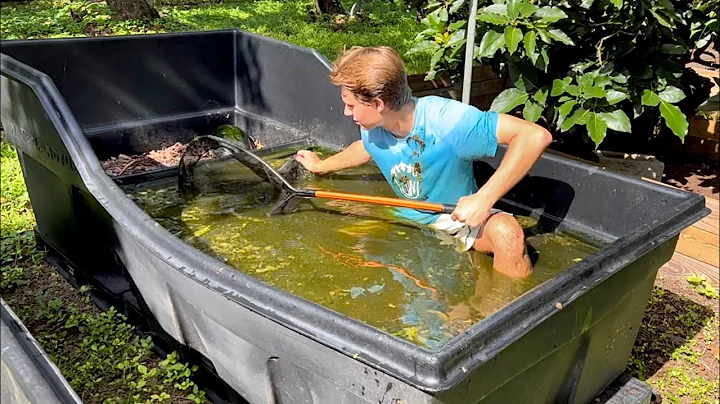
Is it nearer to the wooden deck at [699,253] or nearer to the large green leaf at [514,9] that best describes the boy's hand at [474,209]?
the large green leaf at [514,9]

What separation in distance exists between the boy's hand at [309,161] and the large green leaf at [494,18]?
3.29 ft

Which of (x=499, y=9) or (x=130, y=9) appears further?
(x=130, y=9)

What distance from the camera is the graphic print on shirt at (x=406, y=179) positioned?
253 centimetres

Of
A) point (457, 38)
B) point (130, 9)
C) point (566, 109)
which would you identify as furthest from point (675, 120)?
point (130, 9)

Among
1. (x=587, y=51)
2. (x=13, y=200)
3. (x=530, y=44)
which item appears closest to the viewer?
(x=530, y=44)

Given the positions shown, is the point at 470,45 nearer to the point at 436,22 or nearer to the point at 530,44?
the point at 530,44

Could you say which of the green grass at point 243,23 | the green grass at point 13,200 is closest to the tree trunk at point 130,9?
the green grass at point 243,23

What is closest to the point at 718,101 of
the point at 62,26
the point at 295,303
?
the point at 295,303

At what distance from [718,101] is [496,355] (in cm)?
248

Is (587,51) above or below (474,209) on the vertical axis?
above

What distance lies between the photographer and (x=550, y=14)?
9.11ft

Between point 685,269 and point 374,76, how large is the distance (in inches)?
81.1

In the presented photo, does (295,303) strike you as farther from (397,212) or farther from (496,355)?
(397,212)

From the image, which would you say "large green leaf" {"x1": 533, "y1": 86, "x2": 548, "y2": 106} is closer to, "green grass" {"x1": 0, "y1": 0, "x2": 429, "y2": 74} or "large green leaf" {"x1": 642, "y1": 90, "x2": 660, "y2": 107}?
"large green leaf" {"x1": 642, "y1": 90, "x2": 660, "y2": 107}
